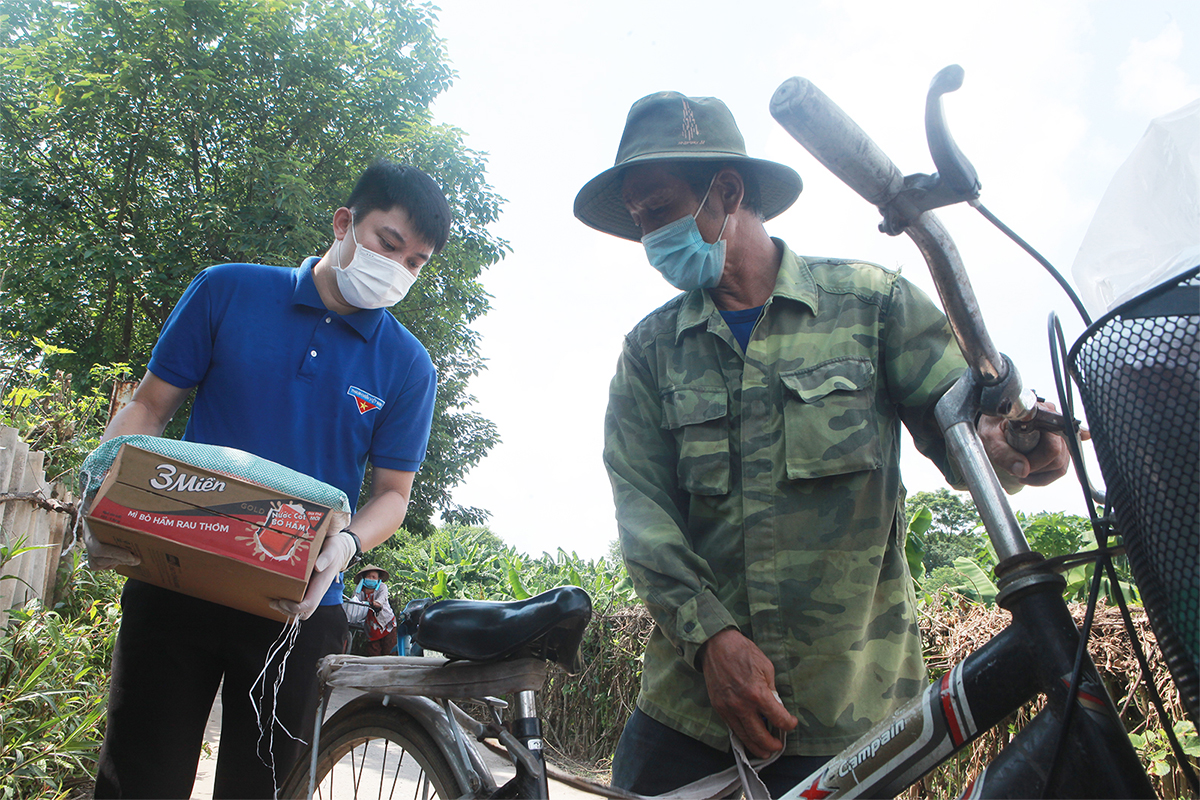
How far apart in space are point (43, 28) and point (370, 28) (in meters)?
5.16

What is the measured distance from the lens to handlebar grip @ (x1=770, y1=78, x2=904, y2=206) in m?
0.83

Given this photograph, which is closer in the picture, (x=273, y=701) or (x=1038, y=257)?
(x=1038, y=257)

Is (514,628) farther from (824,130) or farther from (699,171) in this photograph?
(699,171)

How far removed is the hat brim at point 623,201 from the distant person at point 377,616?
824cm


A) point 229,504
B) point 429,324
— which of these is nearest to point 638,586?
point 229,504

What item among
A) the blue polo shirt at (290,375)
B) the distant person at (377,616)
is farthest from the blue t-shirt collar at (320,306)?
the distant person at (377,616)

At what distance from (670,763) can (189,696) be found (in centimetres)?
111

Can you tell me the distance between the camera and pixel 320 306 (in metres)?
2.01

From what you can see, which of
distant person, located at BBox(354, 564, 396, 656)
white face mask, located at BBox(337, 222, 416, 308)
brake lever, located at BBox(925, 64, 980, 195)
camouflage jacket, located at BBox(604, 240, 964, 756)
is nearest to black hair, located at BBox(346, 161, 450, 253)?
white face mask, located at BBox(337, 222, 416, 308)

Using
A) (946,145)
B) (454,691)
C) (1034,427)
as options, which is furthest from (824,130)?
(454,691)

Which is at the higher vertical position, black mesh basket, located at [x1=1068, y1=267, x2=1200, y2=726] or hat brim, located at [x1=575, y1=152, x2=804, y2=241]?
hat brim, located at [x1=575, y1=152, x2=804, y2=241]

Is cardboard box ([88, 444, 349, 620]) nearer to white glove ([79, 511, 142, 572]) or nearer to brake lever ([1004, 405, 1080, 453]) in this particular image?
white glove ([79, 511, 142, 572])

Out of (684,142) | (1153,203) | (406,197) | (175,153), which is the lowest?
(1153,203)

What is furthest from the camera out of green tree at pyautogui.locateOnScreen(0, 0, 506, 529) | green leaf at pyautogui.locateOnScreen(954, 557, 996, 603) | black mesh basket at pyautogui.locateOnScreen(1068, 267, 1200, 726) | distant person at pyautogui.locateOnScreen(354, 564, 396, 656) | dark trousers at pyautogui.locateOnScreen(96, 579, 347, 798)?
green tree at pyautogui.locateOnScreen(0, 0, 506, 529)
